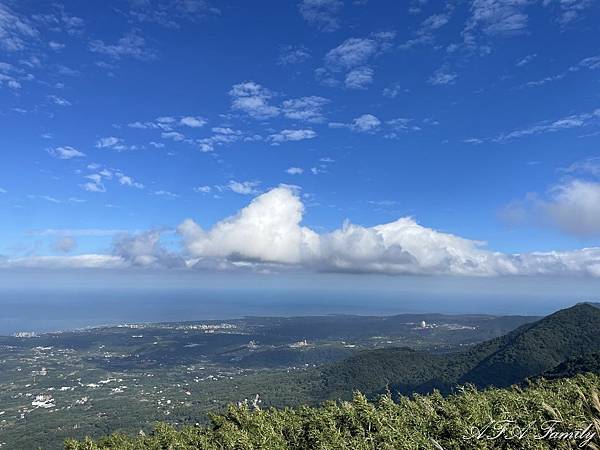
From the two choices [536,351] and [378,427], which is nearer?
[378,427]

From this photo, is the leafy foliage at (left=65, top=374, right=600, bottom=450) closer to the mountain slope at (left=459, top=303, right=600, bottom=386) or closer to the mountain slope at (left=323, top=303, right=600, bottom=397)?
the mountain slope at (left=323, top=303, right=600, bottom=397)

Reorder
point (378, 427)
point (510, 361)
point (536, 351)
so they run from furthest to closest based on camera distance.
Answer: point (536, 351) → point (510, 361) → point (378, 427)

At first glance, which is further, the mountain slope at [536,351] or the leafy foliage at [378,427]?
the mountain slope at [536,351]

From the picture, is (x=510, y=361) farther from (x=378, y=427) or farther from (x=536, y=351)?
(x=378, y=427)

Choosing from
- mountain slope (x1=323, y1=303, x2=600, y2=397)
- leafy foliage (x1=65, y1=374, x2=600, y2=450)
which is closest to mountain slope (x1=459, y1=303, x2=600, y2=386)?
mountain slope (x1=323, y1=303, x2=600, y2=397)

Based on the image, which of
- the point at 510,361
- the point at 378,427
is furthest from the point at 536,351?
the point at 378,427

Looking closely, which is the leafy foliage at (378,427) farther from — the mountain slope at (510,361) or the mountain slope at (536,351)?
the mountain slope at (536,351)

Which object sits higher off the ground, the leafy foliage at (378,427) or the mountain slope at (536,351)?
the leafy foliage at (378,427)

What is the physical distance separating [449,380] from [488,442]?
559 ft

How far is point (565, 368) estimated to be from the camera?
116 metres

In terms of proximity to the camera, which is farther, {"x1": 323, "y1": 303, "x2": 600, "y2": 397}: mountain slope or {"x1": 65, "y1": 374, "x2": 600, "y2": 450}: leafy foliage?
{"x1": 323, "y1": 303, "x2": 600, "y2": 397}: mountain slope

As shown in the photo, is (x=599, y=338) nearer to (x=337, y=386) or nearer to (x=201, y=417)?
(x=337, y=386)

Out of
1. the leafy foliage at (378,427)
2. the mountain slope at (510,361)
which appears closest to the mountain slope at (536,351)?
the mountain slope at (510,361)

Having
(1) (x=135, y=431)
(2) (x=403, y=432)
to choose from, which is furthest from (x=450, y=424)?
(1) (x=135, y=431)
